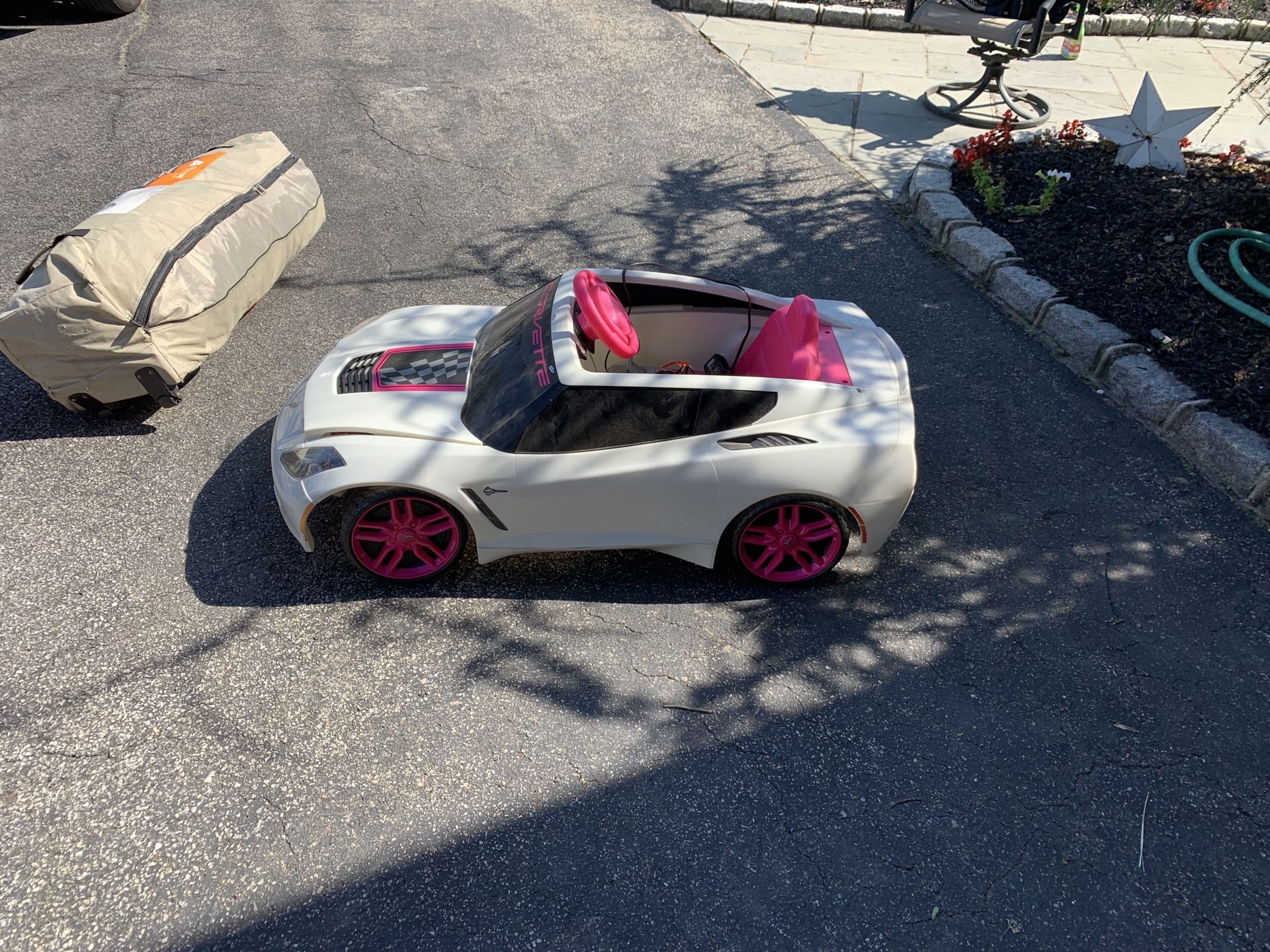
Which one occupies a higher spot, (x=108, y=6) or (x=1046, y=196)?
(x=108, y=6)

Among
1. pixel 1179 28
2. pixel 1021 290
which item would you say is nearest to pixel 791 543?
pixel 1021 290

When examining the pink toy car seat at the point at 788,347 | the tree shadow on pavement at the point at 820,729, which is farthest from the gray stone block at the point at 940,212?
the pink toy car seat at the point at 788,347

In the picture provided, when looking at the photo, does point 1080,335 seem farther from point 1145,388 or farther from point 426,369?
point 426,369

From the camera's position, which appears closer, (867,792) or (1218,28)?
(867,792)

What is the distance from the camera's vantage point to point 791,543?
3938mm

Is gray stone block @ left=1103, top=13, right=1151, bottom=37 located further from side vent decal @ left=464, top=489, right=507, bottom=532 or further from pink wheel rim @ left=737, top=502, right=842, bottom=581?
side vent decal @ left=464, top=489, right=507, bottom=532

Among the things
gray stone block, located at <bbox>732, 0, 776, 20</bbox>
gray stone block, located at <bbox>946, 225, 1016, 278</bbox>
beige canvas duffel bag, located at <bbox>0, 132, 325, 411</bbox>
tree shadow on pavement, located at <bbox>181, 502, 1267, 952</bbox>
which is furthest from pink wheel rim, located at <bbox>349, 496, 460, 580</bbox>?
gray stone block, located at <bbox>732, 0, 776, 20</bbox>

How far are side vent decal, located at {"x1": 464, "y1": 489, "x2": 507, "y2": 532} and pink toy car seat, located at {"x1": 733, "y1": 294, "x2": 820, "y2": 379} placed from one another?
1363 mm

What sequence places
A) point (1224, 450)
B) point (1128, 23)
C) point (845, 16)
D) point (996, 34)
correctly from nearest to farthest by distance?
1. point (1224, 450)
2. point (996, 34)
3. point (1128, 23)
4. point (845, 16)

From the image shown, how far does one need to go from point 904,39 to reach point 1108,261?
19.0 feet

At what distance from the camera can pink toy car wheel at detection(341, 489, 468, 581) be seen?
3.77 meters

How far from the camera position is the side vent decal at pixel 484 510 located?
3.72 metres

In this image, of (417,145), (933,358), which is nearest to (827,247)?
(933,358)

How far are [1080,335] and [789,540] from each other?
9.34 feet
